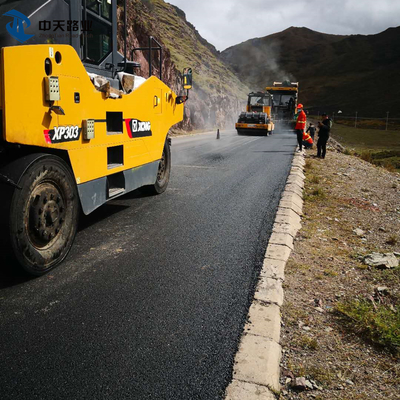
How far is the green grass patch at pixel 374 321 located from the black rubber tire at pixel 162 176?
448 cm

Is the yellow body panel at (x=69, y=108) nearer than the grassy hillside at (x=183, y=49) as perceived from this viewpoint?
Yes

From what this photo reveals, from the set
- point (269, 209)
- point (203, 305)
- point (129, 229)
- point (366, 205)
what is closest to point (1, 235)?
point (203, 305)

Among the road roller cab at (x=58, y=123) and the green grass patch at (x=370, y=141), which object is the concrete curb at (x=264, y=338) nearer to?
the road roller cab at (x=58, y=123)

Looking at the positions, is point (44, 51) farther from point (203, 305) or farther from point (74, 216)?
point (203, 305)

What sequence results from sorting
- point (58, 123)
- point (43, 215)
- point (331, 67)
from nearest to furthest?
point (43, 215) < point (58, 123) < point (331, 67)

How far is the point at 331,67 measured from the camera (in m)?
144

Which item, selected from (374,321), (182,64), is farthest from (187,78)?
(182,64)

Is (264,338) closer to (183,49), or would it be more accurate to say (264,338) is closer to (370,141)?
(370,141)

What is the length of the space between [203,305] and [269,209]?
3.48m

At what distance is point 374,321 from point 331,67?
156242mm

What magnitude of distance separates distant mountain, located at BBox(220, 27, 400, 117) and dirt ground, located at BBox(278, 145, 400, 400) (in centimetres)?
8675

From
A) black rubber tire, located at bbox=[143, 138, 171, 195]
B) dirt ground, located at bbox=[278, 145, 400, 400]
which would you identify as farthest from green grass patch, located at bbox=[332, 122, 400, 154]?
dirt ground, located at bbox=[278, 145, 400, 400]
